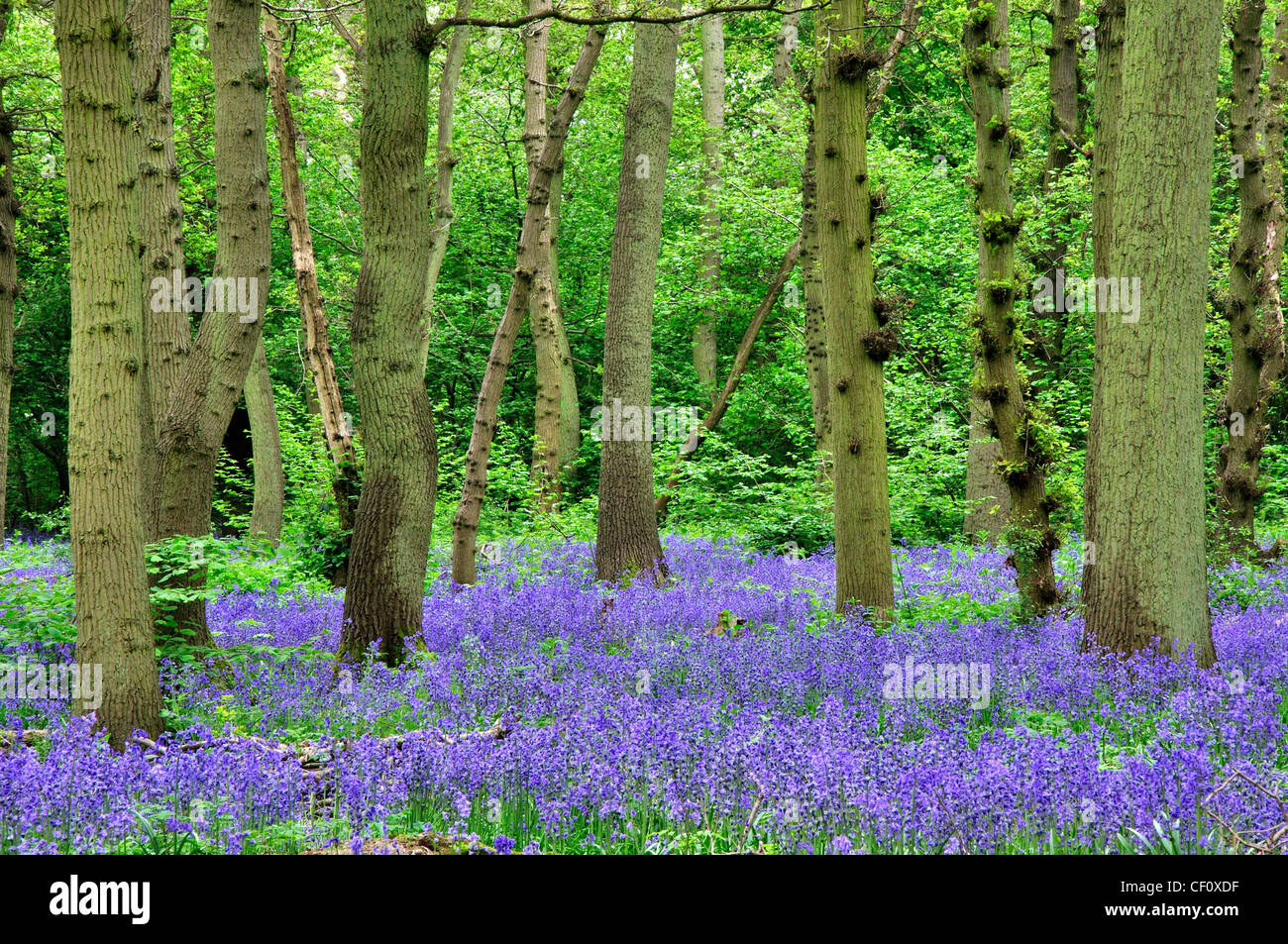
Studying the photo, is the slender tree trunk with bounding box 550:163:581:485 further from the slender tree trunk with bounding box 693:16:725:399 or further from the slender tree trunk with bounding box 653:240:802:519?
the slender tree trunk with bounding box 693:16:725:399

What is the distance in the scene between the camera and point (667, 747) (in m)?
4.50

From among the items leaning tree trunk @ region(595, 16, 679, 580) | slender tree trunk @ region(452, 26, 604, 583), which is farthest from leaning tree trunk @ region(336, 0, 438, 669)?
leaning tree trunk @ region(595, 16, 679, 580)

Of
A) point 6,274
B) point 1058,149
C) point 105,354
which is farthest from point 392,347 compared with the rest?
point 1058,149

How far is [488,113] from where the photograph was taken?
27.2 m

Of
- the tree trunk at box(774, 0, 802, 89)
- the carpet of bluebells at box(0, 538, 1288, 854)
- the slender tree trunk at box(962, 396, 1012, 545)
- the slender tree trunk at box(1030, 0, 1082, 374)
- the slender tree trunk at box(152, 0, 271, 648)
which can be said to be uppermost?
the tree trunk at box(774, 0, 802, 89)

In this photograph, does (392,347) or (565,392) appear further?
(565,392)

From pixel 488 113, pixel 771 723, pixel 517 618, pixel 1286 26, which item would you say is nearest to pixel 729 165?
pixel 488 113

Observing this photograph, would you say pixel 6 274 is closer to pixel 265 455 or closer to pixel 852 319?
pixel 265 455

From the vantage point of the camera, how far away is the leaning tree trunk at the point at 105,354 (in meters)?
5.04

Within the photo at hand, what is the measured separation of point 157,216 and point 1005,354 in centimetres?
743

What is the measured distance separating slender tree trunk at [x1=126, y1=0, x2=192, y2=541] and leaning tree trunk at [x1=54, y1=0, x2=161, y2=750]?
9.27 feet

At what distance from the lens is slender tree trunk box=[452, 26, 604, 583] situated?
415 inches

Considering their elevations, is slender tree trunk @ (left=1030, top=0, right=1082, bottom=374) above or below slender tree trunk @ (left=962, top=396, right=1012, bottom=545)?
above

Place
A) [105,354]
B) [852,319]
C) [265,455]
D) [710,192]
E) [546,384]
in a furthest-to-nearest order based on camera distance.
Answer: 1. [710,192]
2. [546,384]
3. [265,455]
4. [852,319]
5. [105,354]
